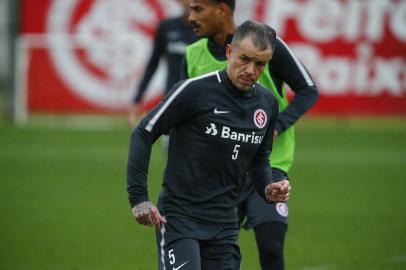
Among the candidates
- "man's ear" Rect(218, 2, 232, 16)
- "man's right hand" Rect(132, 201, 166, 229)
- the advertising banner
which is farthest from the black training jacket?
the advertising banner

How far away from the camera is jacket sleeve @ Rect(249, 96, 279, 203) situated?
636cm

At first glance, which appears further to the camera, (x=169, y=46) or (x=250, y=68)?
(x=169, y=46)

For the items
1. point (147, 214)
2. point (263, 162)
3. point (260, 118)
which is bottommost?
point (147, 214)

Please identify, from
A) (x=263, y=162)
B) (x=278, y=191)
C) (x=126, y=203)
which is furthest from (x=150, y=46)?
(x=278, y=191)

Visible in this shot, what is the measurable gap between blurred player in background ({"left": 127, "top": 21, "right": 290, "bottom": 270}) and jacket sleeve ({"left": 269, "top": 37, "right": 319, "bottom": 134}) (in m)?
0.99

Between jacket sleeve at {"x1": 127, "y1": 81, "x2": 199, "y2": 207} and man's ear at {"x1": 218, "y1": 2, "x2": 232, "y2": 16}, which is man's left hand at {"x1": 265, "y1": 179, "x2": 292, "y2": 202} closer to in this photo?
jacket sleeve at {"x1": 127, "y1": 81, "x2": 199, "y2": 207}

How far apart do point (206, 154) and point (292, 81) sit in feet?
5.00

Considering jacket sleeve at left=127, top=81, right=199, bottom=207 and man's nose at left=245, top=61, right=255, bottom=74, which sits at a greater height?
man's nose at left=245, top=61, right=255, bottom=74

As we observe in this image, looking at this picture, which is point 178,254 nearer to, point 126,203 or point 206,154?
point 206,154

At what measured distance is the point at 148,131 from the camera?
590 cm

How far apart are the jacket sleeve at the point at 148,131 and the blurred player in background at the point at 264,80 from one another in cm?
124

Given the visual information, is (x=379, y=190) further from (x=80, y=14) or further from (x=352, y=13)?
(x=80, y=14)

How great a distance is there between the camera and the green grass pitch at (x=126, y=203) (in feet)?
32.5

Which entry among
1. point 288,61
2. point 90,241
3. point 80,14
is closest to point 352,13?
point 80,14
